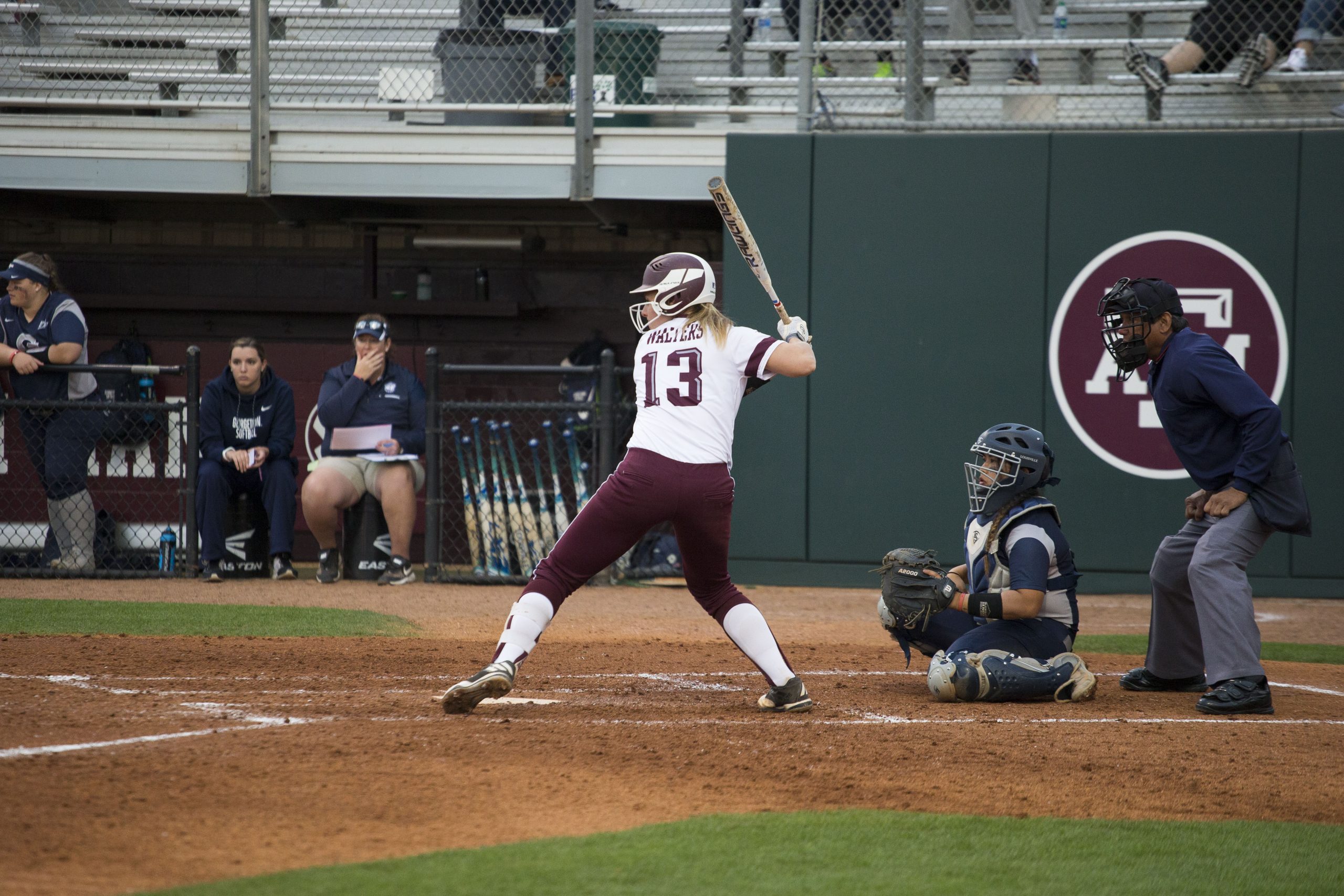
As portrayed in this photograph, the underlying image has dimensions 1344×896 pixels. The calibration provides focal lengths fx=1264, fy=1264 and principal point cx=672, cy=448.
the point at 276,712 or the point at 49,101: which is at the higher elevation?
the point at 49,101

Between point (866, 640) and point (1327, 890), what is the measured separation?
4.22 metres

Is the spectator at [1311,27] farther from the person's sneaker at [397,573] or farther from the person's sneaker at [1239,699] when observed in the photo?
the person's sneaker at [397,573]

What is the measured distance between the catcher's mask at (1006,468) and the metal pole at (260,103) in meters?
6.88

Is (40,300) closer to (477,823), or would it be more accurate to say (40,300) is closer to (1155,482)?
(477,823)

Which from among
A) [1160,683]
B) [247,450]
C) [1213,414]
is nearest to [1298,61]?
[1213,414]

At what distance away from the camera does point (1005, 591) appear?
5.12 meters

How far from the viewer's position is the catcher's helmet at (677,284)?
487cm

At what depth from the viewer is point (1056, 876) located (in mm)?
3193

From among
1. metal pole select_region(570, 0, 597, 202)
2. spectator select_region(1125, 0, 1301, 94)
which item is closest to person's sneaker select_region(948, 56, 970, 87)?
spectator select_region(1125, 0, 1301, 94)

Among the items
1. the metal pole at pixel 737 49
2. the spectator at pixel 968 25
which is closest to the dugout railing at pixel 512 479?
the metal pole at pixel 737 49

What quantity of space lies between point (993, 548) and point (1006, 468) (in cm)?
35

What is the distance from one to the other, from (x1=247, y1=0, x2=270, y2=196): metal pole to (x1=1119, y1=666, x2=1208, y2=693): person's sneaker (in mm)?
7492

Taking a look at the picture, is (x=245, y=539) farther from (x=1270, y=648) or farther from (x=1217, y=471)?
(x=1270, y=648)

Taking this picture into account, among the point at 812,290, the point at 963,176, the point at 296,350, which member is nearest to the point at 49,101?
the point at 296,350
